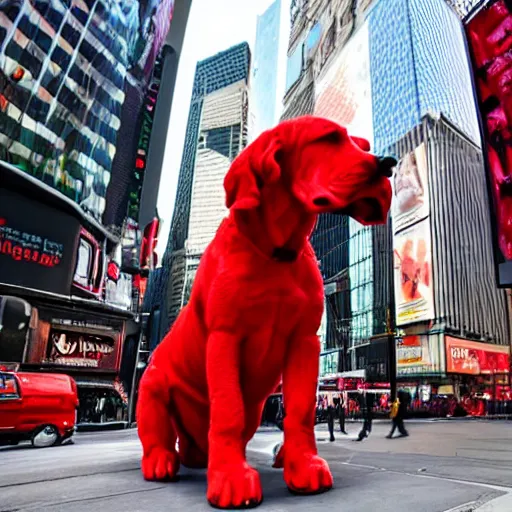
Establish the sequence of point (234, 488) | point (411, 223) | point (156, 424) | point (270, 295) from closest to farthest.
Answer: point (234, 488) < point (270, 295) < point (156, 424) < point (411, 223)

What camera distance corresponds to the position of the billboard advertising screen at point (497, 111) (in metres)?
11.5

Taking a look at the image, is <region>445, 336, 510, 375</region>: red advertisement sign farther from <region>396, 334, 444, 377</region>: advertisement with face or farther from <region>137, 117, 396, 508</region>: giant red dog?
<region>137, 117, 396, 508</region>: giant red dog

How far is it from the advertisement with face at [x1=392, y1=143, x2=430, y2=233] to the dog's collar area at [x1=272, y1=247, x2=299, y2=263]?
21491mm

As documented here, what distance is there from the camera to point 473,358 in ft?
72.4

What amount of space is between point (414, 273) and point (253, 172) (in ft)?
71.3

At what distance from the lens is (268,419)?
7.83 metres

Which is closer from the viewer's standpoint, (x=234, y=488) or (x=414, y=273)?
(x=234, y=488)

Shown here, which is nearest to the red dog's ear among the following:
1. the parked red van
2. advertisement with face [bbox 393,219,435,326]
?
the parked red van

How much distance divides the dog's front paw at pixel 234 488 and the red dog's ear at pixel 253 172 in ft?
2.85

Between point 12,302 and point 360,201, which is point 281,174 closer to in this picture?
point 360,201

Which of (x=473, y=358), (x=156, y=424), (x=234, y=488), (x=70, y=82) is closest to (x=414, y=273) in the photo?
(x=473, y=358)

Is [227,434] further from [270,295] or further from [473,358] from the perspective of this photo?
[473,358]

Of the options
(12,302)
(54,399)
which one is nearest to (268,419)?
(54,399)

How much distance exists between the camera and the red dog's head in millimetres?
1438
